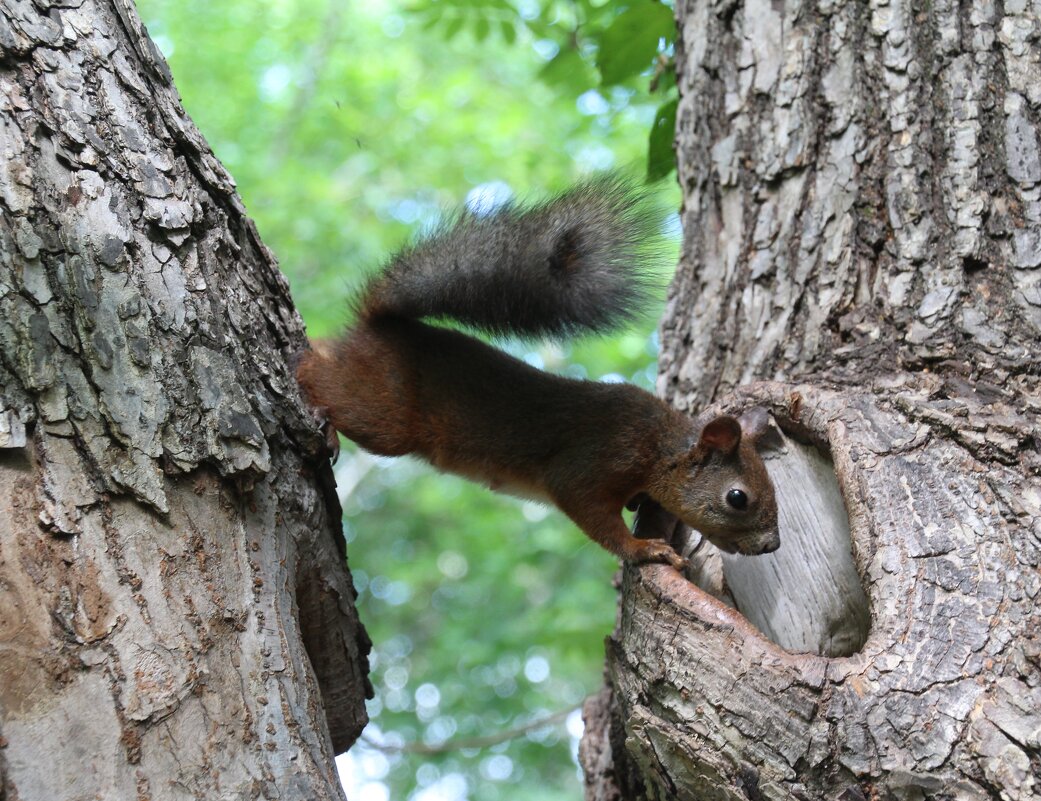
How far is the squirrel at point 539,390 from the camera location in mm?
2891

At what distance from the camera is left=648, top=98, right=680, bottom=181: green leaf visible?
142 inches

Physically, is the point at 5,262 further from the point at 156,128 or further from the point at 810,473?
the point at 810,473

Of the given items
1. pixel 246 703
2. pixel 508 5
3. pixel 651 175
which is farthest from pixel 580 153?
pixel 246 703

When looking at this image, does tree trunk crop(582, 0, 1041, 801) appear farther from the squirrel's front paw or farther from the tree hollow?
the squirrel's front paw

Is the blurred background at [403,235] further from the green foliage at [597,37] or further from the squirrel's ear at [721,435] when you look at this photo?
the squirrel's ear at [721,435]

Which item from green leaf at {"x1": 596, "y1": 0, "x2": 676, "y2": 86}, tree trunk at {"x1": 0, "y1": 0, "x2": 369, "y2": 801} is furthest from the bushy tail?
green leaf at {"x1": 596, "y1": 0, "x2": 676, "y2": 86}

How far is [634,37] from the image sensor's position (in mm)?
3631

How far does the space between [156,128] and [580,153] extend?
7710 mm

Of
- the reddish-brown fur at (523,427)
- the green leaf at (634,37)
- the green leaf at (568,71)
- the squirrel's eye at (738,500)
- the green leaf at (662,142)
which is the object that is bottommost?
the squirrel's eye at (738,500)

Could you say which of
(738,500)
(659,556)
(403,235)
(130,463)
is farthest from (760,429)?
(403,235)

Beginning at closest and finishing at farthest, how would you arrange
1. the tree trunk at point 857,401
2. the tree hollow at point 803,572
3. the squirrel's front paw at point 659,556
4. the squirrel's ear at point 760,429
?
1. the tree trunk at point 857,401
2. the tree hollow at point 803,572
3. the squirrel's front paw at point 659,556
4. the squirrel's ear at point 760,429

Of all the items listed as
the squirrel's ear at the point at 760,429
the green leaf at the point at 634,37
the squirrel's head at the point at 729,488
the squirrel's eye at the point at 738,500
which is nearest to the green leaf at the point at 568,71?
the green leaf at the point at 634,37

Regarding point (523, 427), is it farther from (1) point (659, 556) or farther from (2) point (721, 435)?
(1) point (659, 556)

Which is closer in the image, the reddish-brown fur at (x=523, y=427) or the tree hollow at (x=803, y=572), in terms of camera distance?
→ the tree hollow at (x=803, y=572)
